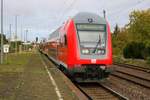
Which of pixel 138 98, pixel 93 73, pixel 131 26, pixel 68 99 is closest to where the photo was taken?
pixel 68 99

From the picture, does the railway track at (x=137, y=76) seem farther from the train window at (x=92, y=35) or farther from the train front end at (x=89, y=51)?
the train window at (x=92, y=35)

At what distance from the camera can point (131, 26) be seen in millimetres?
75438

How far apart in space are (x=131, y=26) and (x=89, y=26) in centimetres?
5560

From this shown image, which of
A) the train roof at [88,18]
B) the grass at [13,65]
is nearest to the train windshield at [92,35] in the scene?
the train roof at [88,18]

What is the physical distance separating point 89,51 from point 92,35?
0.91 metres

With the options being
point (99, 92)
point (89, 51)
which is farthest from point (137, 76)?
point (99, 92)

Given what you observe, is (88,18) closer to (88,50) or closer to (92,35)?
(92,35)

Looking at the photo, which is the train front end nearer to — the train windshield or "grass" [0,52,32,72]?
the train windshield

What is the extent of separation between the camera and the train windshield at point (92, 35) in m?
20.2

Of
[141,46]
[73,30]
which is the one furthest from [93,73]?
[141,46]

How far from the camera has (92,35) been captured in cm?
2050

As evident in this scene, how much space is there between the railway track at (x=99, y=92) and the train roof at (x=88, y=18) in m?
3.19

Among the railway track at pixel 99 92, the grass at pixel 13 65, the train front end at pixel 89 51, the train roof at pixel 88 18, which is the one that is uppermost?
the train roof at pixel 88 18

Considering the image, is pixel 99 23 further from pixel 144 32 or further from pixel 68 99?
pixel 144 32
